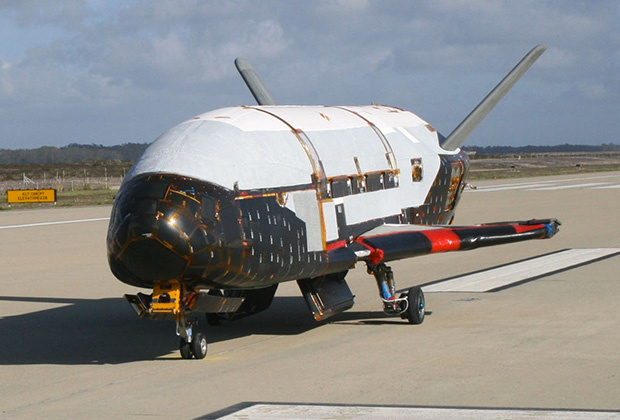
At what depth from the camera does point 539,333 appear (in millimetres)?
15188

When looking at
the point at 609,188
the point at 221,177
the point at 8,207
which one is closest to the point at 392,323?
the point at 221,177

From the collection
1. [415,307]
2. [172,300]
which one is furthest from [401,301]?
[172,300]

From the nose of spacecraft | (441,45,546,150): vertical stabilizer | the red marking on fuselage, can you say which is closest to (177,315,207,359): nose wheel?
the nose of spacecraft

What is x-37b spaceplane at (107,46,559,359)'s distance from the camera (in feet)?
40.5

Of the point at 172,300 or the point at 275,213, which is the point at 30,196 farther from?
the point at 172,300

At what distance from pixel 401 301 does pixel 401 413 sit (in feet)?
20.5

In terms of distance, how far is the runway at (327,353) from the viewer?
36.1 feet

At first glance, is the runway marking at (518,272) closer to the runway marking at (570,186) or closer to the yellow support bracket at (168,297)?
the yellow support bracket at (168,297)

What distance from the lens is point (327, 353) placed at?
45.5 ft

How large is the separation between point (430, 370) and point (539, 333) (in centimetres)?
335

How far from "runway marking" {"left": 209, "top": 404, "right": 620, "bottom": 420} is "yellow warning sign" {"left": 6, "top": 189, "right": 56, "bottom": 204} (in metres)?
49.9

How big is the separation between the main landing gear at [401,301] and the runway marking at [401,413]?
5.86 m

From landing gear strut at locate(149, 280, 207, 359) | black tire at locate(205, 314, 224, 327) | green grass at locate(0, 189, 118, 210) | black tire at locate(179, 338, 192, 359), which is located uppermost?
landing gear strut at locate(149, 280, 207, 359)

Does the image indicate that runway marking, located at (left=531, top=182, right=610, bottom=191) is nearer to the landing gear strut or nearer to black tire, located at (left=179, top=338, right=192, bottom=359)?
black tire, located at (left=179, top=338, right=192, bottom=359)
